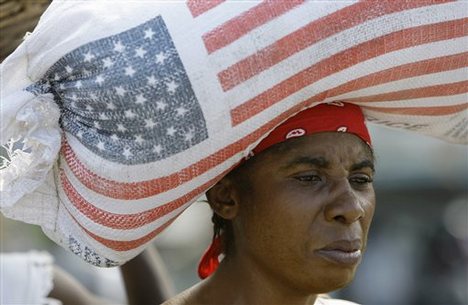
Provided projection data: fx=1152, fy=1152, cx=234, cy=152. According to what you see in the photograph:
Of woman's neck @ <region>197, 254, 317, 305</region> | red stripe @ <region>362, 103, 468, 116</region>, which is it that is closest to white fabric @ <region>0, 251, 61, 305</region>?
woman's neck @ <region>197, 254, 317, 305</region>

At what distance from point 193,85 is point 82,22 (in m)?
0.28

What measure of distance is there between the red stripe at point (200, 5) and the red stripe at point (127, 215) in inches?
15.6

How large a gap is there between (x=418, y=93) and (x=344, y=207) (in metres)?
0.34

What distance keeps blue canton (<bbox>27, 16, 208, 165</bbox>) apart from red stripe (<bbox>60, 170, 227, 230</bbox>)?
15cm

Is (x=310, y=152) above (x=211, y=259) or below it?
above

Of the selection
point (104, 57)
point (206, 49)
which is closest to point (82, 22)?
point (104, 57)

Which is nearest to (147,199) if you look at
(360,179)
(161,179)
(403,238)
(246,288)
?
(161,179)

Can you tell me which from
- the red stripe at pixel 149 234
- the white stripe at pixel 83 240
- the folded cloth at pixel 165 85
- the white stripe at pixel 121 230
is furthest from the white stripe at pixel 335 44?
the white stripe at pixel 83 240

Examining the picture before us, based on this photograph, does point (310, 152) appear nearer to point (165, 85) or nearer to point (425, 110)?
point (425, 110)

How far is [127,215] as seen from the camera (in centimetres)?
259

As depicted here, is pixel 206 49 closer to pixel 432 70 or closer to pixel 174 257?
pixel 432 70

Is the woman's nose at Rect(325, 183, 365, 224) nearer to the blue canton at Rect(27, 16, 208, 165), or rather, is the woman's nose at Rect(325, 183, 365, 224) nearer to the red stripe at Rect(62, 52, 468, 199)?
the red stripe at Rect(62, 52, 468, 199)

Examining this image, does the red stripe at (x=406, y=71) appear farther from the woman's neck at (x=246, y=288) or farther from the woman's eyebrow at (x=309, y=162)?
the woman's neck at (x=246, y=288)

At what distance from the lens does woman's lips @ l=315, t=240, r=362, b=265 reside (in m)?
2.70
